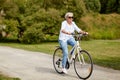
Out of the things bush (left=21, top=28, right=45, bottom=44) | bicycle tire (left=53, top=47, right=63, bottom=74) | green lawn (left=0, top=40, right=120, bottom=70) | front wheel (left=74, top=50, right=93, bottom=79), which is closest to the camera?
front wheel (left=74, top=50, right=93, bottom=79)

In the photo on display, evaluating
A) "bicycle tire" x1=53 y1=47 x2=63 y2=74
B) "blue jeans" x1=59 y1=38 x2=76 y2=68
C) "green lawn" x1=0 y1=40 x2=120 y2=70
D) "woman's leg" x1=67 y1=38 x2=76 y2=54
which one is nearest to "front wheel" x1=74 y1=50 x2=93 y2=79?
"blue jeans" x1=59 y1=38 x2=76 y2=68

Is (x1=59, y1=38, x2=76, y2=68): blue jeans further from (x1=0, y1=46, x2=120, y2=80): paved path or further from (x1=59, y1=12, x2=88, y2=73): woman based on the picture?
(x1=0, y1=46, x2=120, y2=80): paved path

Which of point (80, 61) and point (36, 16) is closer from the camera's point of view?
point (80, 61)

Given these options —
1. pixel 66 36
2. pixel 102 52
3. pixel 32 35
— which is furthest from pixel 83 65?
pixel 32 35

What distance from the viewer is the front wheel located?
384 inches

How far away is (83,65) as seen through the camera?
1004 cm

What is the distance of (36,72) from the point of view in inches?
451

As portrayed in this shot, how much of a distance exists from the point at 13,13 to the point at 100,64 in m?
18.2

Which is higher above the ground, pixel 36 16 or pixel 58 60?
pixel 58 60

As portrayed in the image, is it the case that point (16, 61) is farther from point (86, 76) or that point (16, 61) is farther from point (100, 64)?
point (86, 76)

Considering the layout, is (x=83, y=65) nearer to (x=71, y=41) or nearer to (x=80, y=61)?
(x=80, y=61)

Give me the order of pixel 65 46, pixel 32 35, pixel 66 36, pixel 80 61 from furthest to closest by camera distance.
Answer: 1. pixel 32 35
2. pixel 66 36
3. pixel 65 46
4. pixel 80 61

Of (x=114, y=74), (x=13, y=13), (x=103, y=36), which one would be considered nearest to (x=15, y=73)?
(x=114, y=74)

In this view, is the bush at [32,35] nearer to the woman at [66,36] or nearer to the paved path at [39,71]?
the paved path at [39,71]
